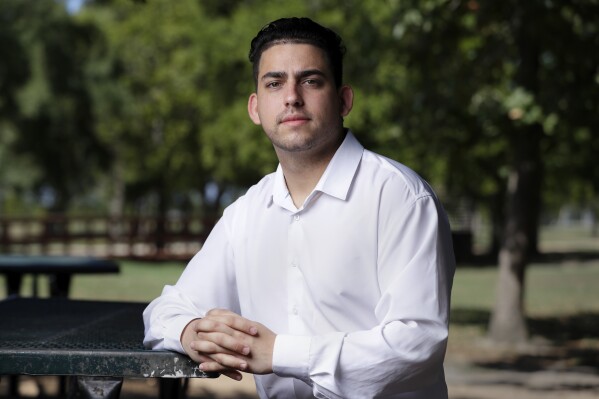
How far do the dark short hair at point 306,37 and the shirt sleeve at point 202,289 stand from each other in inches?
21.5

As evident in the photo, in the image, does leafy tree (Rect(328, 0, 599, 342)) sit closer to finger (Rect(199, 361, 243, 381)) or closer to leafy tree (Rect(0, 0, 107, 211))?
finger (Rect(199, 361, 243, 381))

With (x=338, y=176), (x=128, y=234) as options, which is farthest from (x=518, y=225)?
(x=128, y=234)

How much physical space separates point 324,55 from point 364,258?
0.55 m

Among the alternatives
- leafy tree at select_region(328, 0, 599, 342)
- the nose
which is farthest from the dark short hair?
leafy tree at select_region(328, 0, 599, 342)

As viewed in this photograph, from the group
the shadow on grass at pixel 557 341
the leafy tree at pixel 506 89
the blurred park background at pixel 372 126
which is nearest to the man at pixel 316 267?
the blurred park background at pixel 372 126

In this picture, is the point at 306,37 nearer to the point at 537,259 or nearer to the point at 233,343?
the point at 233,343

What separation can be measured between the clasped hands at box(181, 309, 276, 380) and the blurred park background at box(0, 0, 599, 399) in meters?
6.44

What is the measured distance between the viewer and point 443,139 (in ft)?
44.9

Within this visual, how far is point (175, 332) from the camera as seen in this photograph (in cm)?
274

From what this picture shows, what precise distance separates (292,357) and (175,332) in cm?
42

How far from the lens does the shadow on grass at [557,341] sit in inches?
444

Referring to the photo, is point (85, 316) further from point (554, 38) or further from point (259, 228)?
point (554, 38)

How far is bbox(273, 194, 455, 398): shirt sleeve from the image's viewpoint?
2404 mm

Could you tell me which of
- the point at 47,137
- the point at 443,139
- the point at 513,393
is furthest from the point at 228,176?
the point at 513,393
